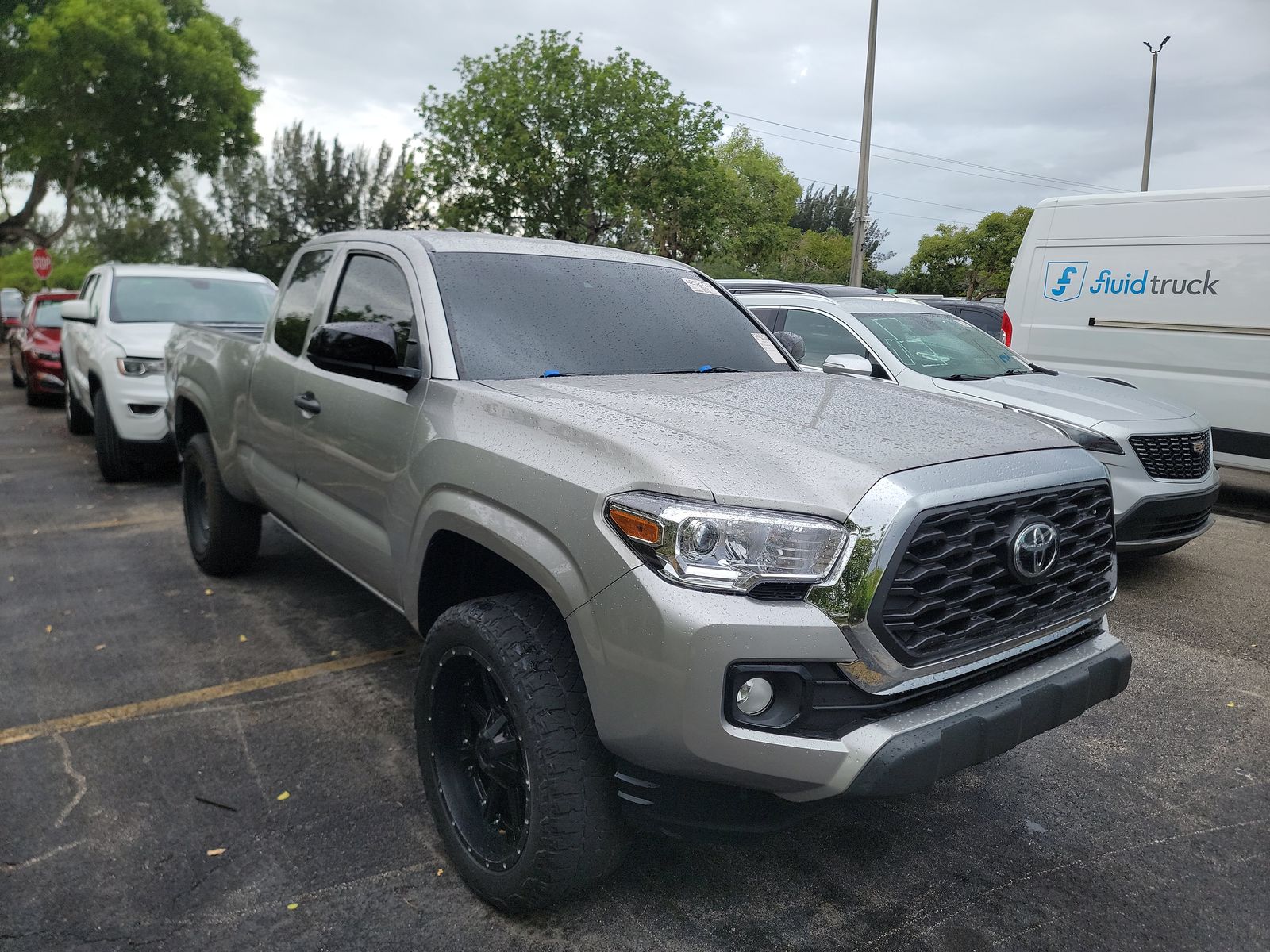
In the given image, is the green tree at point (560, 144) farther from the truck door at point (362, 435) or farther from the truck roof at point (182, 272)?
the truck door at point (362, 435)

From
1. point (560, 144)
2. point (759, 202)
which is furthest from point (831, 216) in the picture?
point (560, 144)

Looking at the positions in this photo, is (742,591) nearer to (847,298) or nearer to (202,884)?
(202,884)

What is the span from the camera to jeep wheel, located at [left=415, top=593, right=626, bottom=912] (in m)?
2.32

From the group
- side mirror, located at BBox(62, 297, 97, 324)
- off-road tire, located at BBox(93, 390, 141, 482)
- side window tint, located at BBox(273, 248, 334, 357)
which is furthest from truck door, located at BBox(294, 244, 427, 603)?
side mirror, located at BBox(62, 297, 97, 324)

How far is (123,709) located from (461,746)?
1.81m

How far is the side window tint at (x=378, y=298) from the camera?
134 inches

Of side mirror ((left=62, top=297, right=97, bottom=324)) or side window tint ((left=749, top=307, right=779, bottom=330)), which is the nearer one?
side window tint ((left=749, top=307, right=779, bottom=330))

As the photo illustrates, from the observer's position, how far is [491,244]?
3.70m

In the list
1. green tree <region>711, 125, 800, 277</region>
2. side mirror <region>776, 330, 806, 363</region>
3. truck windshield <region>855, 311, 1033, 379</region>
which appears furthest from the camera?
green tree <region>711, 125, 800, 277</region>

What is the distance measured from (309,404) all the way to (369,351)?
83cm

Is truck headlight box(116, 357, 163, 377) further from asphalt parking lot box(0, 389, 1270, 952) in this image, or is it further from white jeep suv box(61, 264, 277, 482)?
asphalt parking lot box(0, 389, 1270, 952)

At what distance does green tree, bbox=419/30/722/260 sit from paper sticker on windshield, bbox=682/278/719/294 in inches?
852

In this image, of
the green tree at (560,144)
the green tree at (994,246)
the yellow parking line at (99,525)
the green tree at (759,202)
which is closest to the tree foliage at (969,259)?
the green tree at (994,246)

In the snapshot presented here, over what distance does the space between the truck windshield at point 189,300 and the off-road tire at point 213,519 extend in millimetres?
3359
